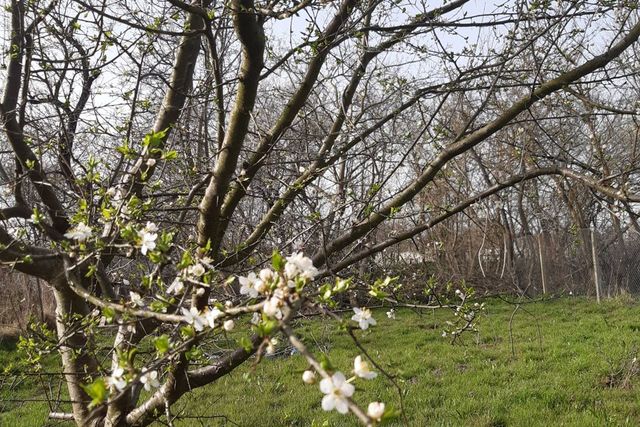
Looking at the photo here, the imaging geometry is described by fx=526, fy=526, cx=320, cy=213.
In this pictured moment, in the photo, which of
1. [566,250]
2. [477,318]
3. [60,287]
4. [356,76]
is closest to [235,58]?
[356,76]

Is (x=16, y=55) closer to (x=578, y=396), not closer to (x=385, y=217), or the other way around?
(x=385, y=217)

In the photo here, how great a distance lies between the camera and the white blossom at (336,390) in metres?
0.83

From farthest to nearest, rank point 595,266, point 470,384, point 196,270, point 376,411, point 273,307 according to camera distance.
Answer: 1. point 595,266
2. point 470,384
3. point 196,270
4. point 273,307
5. point 376,411

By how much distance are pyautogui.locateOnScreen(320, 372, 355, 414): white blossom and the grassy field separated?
8.49 ft

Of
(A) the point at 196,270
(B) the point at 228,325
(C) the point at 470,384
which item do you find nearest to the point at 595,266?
(C) the point at 470,384

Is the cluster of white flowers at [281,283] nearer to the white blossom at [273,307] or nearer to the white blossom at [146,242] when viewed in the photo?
the white blossom at [273,307]

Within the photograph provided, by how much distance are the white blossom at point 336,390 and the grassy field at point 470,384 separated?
259 centimetres

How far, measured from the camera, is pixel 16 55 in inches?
114

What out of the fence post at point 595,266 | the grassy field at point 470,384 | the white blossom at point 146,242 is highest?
the white blossom at point 146,242

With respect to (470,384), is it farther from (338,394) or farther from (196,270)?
(338,394)

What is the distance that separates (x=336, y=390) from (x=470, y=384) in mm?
5368

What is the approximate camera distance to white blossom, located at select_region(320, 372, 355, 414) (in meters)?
0.83

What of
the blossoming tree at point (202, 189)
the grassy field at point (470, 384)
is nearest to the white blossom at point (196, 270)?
the blossoming tree at point (202, 189)

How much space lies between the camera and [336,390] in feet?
2.76
